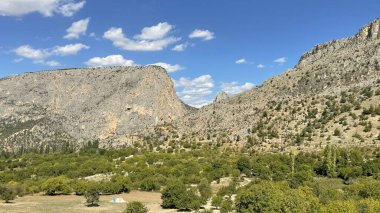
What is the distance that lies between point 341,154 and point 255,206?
133 feet

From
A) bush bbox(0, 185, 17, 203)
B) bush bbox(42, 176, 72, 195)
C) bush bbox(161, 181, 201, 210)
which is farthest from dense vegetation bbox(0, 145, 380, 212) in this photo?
bush bbox(0, 185, 17, 203)

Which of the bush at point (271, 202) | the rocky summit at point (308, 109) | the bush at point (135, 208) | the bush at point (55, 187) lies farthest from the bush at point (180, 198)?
the rocky summit at point (308, 109)

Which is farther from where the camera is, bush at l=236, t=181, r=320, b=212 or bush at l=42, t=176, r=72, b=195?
bush at l=42, t=176, r=72, b=195

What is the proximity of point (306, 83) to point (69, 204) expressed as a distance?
228 ft

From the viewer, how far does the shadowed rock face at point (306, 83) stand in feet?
344

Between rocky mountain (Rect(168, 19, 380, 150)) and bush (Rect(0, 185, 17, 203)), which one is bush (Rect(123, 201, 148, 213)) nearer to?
bush (Rect(0, 185, 17, 203))

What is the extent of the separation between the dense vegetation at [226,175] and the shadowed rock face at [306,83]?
50.0ft

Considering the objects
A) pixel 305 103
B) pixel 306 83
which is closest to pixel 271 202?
pixel 305 103

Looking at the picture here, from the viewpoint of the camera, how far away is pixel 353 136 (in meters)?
84.7

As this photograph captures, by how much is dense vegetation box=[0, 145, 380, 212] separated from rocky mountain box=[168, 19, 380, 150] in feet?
29.8

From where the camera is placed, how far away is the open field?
54.7 meters

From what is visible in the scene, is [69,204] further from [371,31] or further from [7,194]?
[371,31]

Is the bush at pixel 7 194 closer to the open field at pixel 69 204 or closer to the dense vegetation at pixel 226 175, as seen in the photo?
the dense vegetation at pixel 226 175

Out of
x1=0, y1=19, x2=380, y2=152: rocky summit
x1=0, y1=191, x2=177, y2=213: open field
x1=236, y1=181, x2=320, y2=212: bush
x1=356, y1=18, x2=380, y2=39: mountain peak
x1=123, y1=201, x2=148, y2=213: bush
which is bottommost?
x1=0, y1=191, x2=177, y2=213: open field
